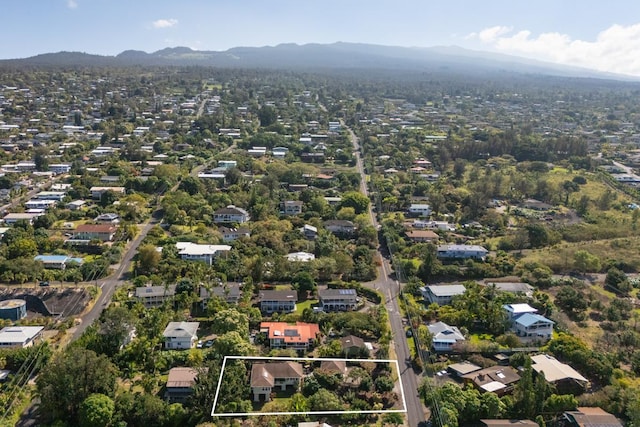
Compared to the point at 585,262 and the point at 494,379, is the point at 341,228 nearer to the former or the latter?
the point at 585,262

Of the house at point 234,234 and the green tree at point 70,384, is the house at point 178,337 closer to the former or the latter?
the green tree at point 70,384

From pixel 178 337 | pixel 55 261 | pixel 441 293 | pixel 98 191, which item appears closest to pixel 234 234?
pixel 55 261

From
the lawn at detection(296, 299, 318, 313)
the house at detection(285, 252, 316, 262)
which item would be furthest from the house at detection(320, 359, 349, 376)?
the house at detection(285, 252, 316, 262)

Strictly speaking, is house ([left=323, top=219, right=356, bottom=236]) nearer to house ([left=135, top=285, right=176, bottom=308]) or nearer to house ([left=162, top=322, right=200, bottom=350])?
house ([left=135, top=285, right=176, bottom=308])

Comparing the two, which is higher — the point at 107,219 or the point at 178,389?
the point at 107,219

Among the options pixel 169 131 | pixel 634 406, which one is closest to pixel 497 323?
pixel 634 406
